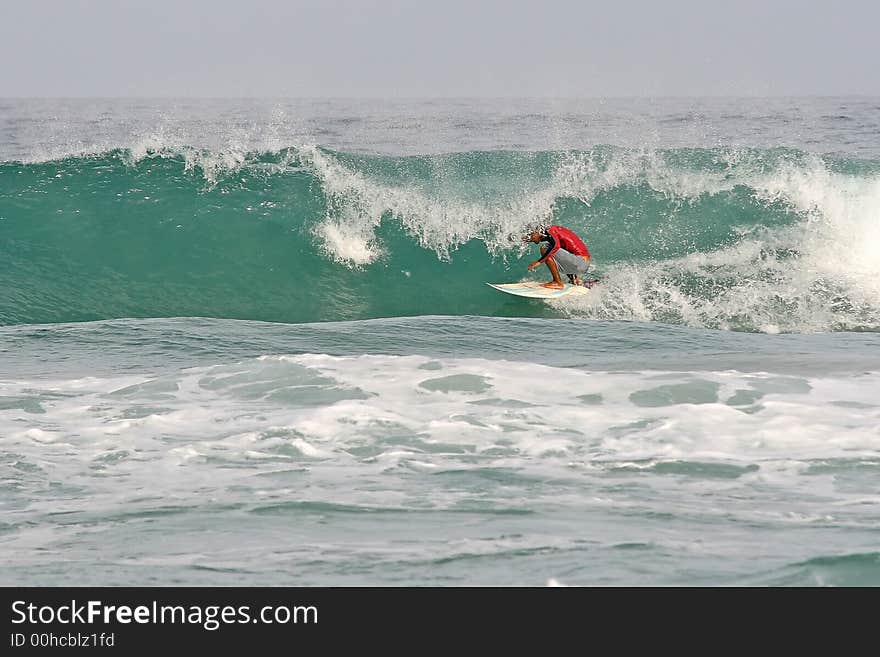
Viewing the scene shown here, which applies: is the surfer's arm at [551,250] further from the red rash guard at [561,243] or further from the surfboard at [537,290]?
the surfboard at [537,290]

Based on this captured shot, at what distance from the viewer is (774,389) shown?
28.0 ft

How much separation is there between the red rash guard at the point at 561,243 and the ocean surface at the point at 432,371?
761mm

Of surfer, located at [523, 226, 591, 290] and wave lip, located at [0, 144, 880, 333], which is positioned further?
wave lip, located at [0, 144, 880, 333]

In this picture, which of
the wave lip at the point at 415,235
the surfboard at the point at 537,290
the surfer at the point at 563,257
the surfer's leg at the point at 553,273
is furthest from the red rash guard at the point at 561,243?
the wave lip at the point at 415,235

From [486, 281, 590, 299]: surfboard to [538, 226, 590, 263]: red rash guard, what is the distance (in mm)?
436

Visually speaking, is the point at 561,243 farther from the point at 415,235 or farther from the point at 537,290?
the point at 415,235

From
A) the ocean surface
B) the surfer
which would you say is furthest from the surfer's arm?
the ocean surface

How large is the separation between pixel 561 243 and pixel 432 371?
5.14 metres

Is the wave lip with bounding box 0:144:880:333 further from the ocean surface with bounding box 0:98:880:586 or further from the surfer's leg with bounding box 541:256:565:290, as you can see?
the surfer's leg with bounding box 541:256:565:290

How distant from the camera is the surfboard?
13.6m

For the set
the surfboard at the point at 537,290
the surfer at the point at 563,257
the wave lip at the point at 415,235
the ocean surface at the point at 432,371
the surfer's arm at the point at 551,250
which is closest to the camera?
the ocean surface at the point at 432,371

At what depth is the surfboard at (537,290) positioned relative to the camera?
44.8ft

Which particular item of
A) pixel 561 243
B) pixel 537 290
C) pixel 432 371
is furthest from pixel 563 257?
pixel 432 371
